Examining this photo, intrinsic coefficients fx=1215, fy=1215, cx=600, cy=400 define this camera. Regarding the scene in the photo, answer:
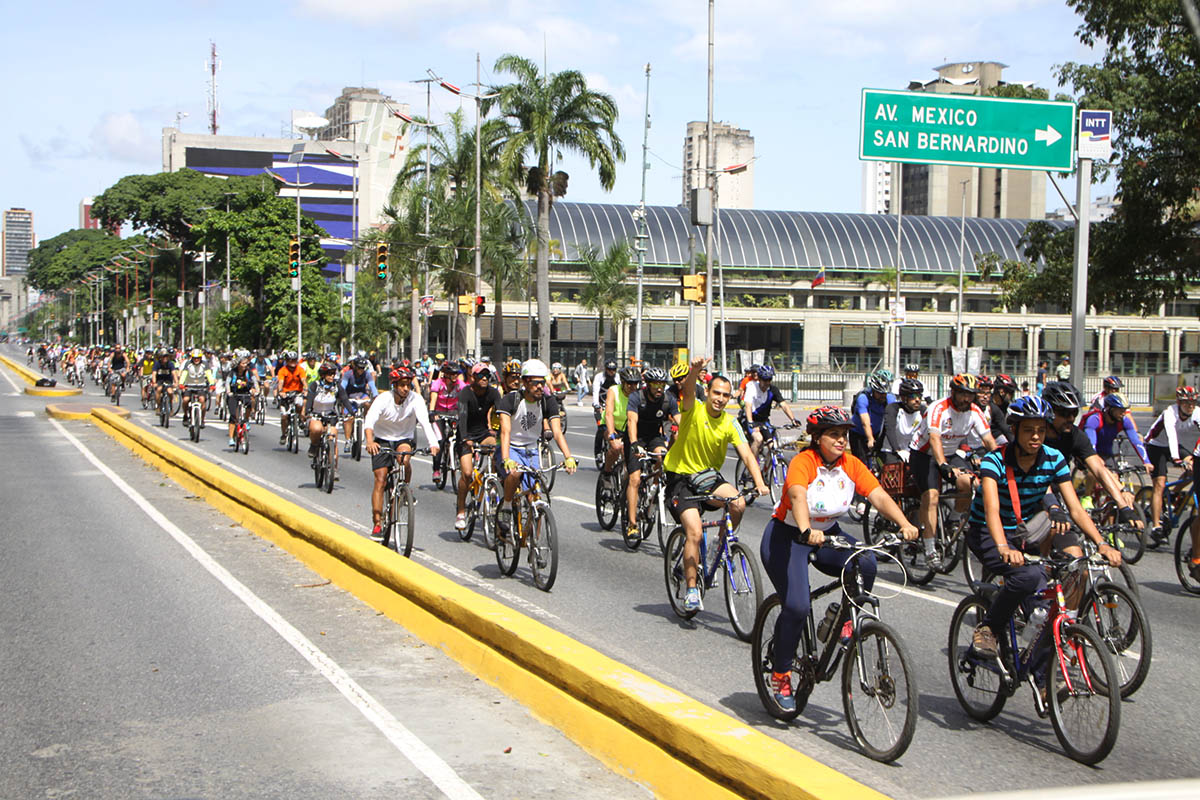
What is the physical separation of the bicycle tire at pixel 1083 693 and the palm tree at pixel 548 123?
38.9 m

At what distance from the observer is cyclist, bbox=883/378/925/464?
11742 mm

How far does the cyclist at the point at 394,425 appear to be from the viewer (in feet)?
39.1

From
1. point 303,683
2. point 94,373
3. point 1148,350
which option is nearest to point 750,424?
point 303,683

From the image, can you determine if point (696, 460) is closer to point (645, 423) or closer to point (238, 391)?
point (645, 423)

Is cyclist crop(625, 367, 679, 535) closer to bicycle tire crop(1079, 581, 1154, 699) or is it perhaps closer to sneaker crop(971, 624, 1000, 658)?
bicycle tire crop(1079, 581, 1154, 699)

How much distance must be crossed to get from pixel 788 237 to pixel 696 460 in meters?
74.6

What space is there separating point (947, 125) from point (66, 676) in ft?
52.3

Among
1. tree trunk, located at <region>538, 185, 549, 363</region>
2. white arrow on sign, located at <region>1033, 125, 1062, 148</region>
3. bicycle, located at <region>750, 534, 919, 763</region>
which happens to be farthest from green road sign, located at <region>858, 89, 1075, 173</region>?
tree trunk, located at <region>538, 185, 549, 363</region>

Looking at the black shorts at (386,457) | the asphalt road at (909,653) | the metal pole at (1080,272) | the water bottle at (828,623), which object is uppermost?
the metal pole at (1080,272)

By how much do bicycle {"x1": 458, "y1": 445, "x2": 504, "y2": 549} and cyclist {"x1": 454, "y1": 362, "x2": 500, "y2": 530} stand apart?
6cm

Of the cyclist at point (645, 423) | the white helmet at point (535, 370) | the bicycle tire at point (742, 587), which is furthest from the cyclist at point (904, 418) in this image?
the bicycle tire at point (742, 587)

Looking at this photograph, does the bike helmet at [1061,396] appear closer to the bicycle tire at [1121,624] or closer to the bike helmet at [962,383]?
the bicycle tire at [1121,624]

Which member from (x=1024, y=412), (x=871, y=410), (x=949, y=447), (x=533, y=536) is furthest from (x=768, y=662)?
(x=871, y=410)

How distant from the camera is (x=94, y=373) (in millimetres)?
66438
